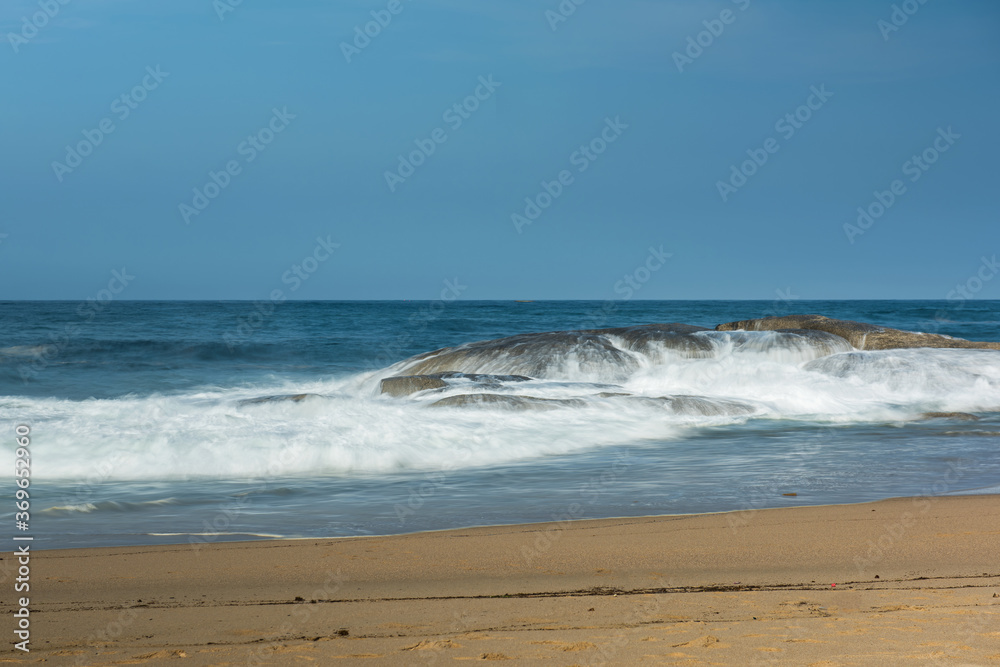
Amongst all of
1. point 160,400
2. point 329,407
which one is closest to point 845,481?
point 329,407

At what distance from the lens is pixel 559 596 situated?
4.64m

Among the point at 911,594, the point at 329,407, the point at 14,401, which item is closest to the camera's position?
the point at 911,594

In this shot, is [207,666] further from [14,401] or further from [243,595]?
[14,401]

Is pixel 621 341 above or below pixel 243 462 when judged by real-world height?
above

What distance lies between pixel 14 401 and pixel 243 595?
641 inches

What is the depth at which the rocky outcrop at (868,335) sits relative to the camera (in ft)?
63.3

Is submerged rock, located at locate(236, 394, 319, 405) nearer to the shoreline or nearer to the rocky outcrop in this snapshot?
the shoreline

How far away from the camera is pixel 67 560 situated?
548 cm

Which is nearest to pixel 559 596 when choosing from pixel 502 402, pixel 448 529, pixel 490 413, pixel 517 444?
pixel 448 529

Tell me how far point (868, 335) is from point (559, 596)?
1711 centimetres

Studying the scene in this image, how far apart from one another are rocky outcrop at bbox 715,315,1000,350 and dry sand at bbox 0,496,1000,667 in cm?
1358

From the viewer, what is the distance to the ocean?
24.3ft

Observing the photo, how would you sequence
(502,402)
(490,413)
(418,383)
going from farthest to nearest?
(418,383) → (502,402) → (490,413)

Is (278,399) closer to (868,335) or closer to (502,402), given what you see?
(502,402)
